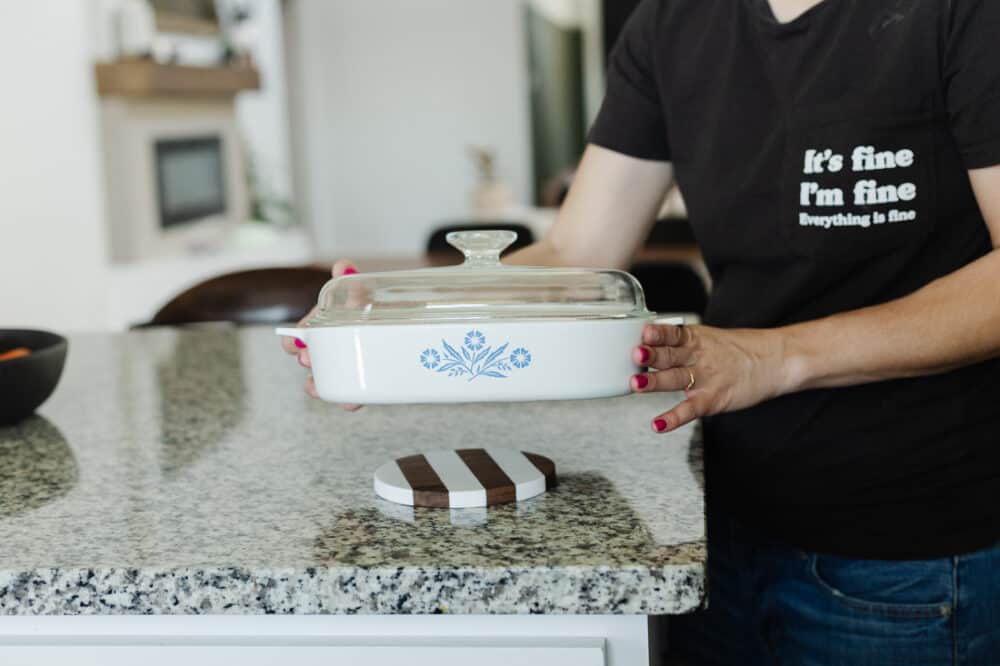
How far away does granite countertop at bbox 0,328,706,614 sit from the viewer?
2.39ft

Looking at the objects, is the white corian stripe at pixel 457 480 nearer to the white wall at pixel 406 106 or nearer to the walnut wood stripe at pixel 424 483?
the walnut wood stripe at pixel 424 483

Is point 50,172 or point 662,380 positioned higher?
point 50,172

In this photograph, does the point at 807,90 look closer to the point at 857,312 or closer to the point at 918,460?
the point at 857,312

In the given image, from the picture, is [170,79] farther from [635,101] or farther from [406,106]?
[635,101]

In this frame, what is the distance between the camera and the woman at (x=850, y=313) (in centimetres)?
93

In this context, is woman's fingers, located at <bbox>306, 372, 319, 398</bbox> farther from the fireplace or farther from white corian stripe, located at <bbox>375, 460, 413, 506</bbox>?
the fireplace

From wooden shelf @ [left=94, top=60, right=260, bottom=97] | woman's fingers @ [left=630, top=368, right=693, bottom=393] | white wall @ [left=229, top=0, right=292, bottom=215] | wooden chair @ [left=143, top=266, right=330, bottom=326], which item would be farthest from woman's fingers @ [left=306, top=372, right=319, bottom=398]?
white wall @ [left=229, top=0, right=292, bottom=215]

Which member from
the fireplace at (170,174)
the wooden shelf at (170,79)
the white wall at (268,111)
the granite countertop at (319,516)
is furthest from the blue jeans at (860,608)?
the white wall at (268,111)

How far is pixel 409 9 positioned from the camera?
7961 mm

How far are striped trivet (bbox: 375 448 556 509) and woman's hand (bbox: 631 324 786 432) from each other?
0.11 meters

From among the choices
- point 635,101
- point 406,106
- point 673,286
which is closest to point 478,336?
point 635,101

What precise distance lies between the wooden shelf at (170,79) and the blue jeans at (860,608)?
4.10 m

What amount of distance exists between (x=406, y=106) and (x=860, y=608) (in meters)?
7.33

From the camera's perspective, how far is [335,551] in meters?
0.76
